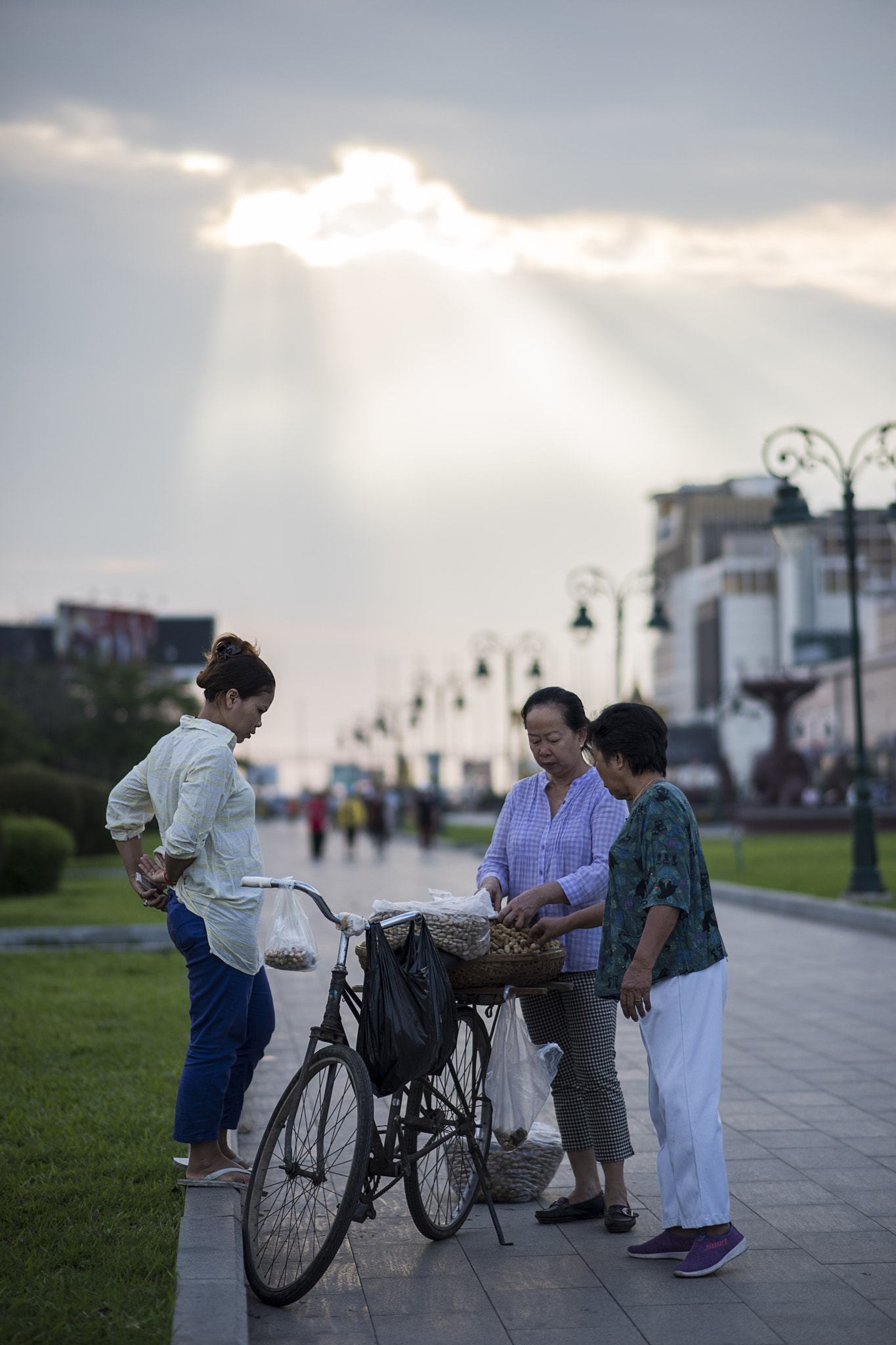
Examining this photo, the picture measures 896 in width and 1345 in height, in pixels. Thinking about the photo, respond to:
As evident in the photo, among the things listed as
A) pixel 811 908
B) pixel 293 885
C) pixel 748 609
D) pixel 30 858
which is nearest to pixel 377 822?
pixel 30 858

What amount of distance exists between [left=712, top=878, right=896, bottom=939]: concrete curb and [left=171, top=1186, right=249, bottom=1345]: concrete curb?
40.5 ft

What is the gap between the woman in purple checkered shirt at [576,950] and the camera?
557 centimetres

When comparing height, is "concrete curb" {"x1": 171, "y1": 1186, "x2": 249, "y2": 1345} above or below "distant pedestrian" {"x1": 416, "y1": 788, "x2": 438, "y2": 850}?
below

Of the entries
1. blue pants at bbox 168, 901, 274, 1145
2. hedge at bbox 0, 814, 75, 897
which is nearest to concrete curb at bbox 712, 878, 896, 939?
hedge at bbox 0, 814, 75, 897

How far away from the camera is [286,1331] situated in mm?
4578

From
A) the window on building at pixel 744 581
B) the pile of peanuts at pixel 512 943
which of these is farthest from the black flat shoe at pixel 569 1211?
the window on building at pixel 744 581

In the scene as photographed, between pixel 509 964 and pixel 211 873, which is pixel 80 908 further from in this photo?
pixel 509 964

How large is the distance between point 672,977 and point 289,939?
1.24 metres

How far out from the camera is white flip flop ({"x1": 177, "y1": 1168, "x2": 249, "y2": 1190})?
560 centimetres

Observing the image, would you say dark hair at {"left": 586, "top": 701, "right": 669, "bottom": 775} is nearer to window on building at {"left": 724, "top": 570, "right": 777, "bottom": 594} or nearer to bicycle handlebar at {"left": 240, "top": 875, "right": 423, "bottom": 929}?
bicycle handlebar at {"left": 240, "top": 875, "right": 423, "bottom": 929}

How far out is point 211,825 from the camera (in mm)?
5387

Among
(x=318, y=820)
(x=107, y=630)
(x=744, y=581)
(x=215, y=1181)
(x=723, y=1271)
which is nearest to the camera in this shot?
(x=723, y=1271)

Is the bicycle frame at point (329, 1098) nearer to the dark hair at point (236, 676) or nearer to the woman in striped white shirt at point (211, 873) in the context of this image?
the woman in striped white shirt at point (211, 873)

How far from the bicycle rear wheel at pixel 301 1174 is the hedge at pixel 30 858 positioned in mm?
18043
